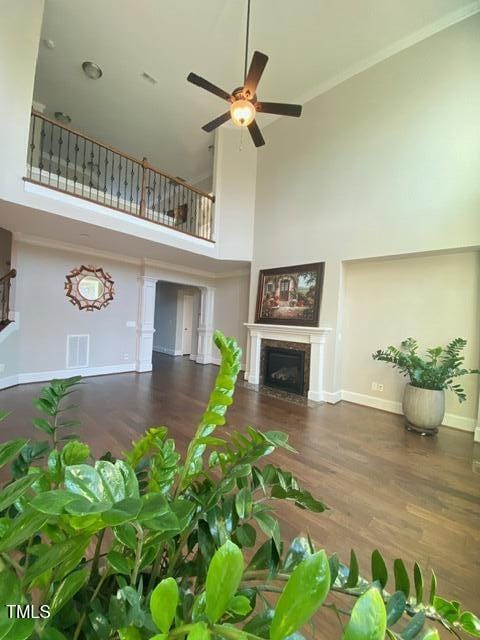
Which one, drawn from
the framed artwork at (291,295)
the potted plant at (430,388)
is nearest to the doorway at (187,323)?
the framed artwork at (291,295)

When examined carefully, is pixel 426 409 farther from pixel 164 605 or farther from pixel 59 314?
pixel 59 314

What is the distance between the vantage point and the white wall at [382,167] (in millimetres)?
3465

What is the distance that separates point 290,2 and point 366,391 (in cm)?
562

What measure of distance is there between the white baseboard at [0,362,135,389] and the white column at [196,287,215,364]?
2.00 m

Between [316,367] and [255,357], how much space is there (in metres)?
1.35

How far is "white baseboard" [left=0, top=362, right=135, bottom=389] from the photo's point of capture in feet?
14.4

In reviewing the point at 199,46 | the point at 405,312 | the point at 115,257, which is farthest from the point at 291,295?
the point at 199,46

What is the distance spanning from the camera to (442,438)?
130 inches

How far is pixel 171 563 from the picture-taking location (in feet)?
1.94

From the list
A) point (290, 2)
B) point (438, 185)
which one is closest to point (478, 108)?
point (438, 185)

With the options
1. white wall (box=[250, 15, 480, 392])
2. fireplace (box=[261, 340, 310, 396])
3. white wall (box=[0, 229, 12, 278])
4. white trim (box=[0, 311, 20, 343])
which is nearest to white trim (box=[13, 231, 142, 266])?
white trim (box=[0, 311, 20, 343])

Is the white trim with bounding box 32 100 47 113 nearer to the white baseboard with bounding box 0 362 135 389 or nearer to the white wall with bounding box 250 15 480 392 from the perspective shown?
the white wall with bounding box 250 15 480 392

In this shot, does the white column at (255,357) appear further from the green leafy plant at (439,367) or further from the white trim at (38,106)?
the white trim at (38,106)

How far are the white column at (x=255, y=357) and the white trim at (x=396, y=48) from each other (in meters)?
4.57
